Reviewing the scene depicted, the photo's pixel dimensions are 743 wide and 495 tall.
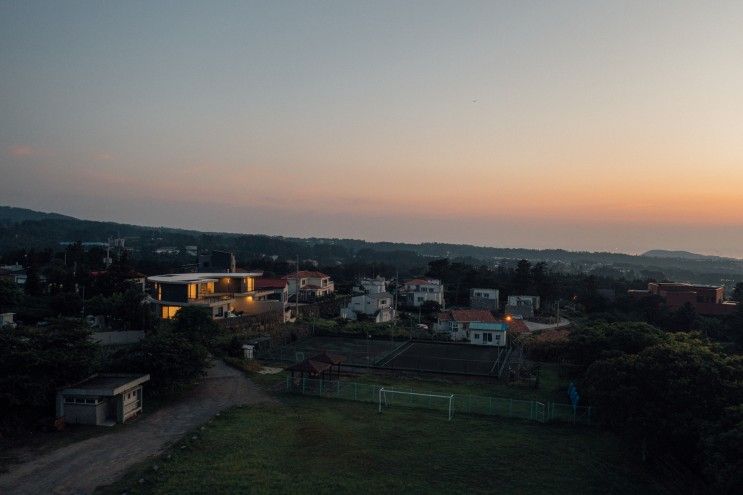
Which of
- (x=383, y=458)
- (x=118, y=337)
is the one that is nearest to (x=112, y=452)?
(x=383, y=458)

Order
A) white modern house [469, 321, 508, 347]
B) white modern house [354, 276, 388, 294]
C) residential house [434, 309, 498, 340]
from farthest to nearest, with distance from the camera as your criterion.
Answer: white modern house [354, 276, 388, 294]
residential house [434, 309, 498, 340]
white modern house [469, 321, 508, 347]

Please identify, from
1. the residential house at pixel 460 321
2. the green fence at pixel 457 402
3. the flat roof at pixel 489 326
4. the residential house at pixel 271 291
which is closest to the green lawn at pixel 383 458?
the green fence at pixel 457 402

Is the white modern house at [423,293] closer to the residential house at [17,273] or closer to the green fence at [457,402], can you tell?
the green fence at [457,402]

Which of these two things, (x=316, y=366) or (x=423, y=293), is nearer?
(x=316, y=366)

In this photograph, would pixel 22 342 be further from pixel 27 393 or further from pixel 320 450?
pixel 320 450

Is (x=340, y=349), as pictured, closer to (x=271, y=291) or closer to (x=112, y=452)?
(x=271, y=291)

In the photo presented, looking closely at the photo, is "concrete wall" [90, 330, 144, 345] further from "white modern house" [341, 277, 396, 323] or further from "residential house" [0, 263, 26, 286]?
"residential house" [0, 263, 26, 286]

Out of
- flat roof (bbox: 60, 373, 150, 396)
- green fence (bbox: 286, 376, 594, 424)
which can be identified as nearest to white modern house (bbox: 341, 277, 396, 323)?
green fence (bbox: 286, 376, 594, 424)
